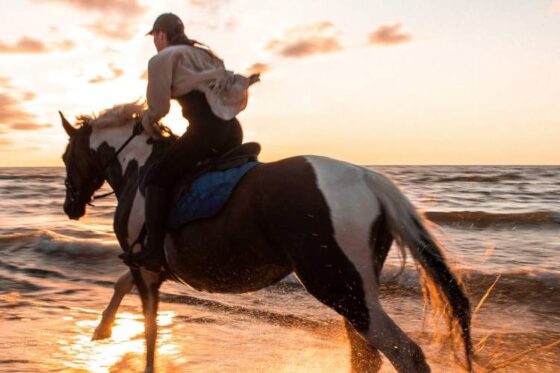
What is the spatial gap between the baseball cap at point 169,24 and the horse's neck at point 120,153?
0.91 meters

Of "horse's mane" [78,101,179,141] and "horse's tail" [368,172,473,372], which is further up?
"horse's mane" [78,101,179,141]

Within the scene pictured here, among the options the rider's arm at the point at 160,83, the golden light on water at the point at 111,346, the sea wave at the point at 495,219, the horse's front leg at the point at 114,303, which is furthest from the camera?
the sea wave at the point at 495,219

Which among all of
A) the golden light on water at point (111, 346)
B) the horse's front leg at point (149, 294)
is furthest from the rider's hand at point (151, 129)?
the golden light on water at point (111, 346)

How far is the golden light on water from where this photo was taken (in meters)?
5.29

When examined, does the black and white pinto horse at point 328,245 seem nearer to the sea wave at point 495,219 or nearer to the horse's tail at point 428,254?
the horse's tail at point 428,254

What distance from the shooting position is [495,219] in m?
18.8

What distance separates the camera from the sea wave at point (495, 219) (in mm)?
17641

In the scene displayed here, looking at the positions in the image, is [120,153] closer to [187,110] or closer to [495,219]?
[187,110]

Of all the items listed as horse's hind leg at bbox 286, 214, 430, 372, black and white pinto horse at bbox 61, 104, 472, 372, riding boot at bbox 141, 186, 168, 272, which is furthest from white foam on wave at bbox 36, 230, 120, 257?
horse's hind leg at bbox 286, 214, 430, 372

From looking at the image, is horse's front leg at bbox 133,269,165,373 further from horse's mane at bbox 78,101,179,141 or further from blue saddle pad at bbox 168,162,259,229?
horse's mane at bbox 78,101,179,141

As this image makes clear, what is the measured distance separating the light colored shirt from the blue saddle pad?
44 cm

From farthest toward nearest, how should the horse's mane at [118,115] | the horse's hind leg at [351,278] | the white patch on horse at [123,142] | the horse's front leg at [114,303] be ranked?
1. the horse's front leg at [114,303]
2. the horse's mane at [118,115]
3. the white patch on horse at [123,142]
4. the horse's hind leg at [351,278]

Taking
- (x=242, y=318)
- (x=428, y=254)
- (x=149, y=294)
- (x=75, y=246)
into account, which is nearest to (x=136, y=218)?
(x=149, y=294)

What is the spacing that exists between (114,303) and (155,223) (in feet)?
4.92
